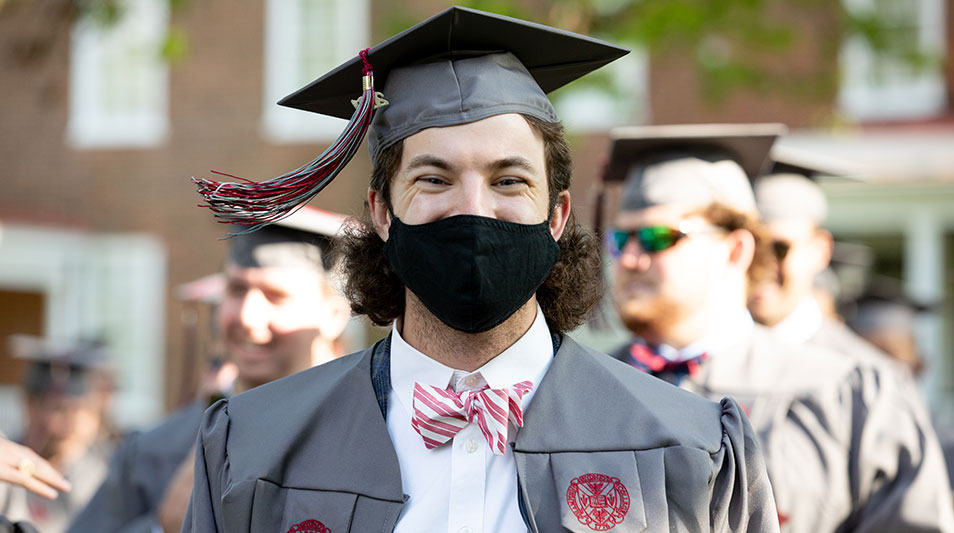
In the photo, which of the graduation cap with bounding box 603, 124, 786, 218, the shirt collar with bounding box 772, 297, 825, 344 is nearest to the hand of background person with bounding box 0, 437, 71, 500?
the graduation cap with bounding box 603, 124, 786, 218

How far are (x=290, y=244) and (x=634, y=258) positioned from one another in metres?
1.43

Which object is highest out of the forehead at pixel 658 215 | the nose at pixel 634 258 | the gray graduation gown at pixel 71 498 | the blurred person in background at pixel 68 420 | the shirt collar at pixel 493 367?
the forehead at pixel 658 215

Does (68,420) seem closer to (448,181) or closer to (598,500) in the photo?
(448,181)

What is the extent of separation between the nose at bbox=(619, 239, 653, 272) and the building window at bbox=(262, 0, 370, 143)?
10668 millimetres

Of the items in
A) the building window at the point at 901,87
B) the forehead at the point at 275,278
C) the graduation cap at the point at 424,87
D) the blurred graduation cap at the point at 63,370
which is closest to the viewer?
the graduation cap at the point at 424,87

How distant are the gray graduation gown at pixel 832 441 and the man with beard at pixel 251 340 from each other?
1474mm

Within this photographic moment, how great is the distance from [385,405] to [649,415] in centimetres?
61

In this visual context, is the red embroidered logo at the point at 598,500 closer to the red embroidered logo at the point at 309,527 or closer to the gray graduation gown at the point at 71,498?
the red embroidered logo at the point at 309,527

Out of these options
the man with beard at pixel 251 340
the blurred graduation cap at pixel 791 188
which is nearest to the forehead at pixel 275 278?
the man with beard at pixel 251 340

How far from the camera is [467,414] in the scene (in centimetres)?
240

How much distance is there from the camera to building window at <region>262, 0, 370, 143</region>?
14.3 meters

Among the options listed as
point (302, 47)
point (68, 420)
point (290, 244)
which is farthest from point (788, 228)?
point (302, 47)

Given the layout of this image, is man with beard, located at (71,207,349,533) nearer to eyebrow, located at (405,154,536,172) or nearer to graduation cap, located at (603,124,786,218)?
graduation cap, located at (603,124,786,218)

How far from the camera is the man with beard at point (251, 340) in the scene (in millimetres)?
4121
